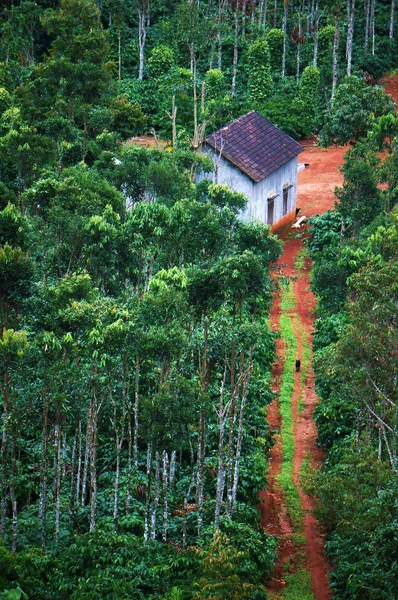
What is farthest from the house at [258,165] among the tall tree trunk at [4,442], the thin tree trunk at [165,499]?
the tall tree trunk at [4,442]

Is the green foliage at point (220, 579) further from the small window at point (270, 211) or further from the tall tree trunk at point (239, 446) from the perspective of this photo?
the small window at point (270, 211)

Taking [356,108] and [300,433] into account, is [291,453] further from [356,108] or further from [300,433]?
[356,108]

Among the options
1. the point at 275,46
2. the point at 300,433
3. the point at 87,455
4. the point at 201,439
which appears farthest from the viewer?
the point at 275,46

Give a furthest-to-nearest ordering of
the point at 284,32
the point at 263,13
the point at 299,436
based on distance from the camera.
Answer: the point at 263,13
the point at 284,32
the point at 299,436

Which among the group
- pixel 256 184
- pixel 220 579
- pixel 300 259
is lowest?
pixel 220 579

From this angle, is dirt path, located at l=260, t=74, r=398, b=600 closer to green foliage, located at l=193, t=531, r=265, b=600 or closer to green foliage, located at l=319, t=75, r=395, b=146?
green foliage, located at l=193, t=531, r=265, b=600

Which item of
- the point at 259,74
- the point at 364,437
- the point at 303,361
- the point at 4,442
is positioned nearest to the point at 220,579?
the point at 4,442

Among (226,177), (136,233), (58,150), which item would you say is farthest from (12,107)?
(136,233)
